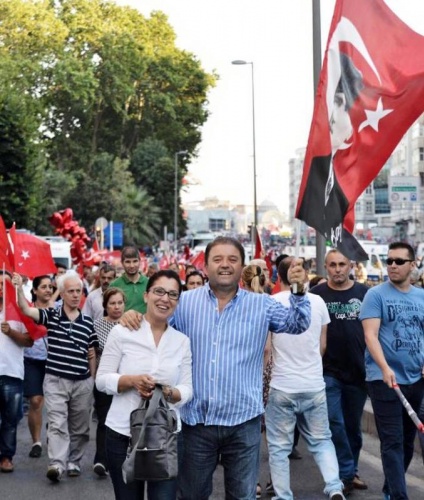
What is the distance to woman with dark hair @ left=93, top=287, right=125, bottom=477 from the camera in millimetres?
9016

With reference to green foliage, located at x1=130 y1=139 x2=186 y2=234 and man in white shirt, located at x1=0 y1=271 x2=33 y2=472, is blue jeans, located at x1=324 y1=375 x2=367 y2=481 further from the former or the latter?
green foliage, located at x1=130 y1=139 x2=186 y2=234

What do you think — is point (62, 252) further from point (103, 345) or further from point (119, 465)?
point (119, 465)

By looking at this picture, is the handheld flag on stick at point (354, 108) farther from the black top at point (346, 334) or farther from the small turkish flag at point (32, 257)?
the small turkish flag at point (32, 257)

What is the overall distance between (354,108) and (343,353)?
89.2 inches

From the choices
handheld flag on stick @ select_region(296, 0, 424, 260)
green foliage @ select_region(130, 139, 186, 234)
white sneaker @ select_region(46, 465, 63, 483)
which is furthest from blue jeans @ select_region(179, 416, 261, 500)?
green foliage @ select_region(130, 139, 186, 234)

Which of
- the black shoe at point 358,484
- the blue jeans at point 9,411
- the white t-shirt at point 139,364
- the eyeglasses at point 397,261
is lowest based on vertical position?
the black shoe at point 358,484

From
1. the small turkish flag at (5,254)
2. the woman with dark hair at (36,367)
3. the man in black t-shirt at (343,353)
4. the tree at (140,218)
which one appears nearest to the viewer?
the man in black t-shirt at (343,353)

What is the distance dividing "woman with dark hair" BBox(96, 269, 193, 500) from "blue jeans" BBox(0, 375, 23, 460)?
3840 mm

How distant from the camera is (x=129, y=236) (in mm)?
64500

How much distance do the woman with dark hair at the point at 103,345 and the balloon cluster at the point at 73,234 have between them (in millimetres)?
15967

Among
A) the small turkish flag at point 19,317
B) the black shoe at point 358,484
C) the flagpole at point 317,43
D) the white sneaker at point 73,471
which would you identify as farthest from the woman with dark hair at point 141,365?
the flagpole at point 317,43

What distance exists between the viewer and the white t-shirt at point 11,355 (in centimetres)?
934

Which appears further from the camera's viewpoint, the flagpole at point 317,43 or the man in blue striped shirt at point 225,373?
the flagpole at point 317,43

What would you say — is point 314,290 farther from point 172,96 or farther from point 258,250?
point 172,96
